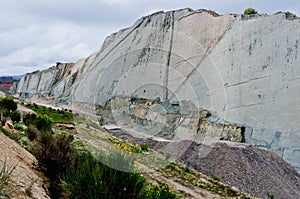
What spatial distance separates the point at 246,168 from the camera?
53.4 feet

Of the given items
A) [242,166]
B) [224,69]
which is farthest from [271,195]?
[224,69]

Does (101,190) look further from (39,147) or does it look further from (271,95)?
(271,95)

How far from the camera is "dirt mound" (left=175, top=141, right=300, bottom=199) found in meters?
14.8

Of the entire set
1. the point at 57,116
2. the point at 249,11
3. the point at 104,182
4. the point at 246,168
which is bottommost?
the point at 246,168

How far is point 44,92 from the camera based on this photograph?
220 ft

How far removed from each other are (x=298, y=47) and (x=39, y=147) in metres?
19.9

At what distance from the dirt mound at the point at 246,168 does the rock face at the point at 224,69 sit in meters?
3.55

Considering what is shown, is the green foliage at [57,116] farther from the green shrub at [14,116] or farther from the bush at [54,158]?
the bush at [54,158]

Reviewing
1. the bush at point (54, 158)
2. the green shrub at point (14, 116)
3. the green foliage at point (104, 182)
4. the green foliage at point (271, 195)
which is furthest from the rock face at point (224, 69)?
the green foliage at point (104, 182)

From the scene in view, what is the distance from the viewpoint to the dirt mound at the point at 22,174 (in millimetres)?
4602

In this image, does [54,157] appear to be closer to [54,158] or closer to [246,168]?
[54,158]

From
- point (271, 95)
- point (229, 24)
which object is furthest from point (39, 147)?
point (229, 24)

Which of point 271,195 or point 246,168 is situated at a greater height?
point 246,168

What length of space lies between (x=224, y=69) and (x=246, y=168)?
13629 millimetres
